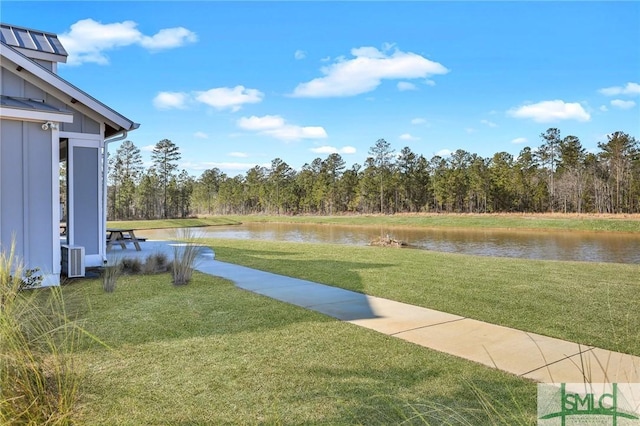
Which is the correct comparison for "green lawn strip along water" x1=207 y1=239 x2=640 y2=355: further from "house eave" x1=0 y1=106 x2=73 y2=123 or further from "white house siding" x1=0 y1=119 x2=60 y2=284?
"house eave" x1=0 y1=106 x2=73 y2=123

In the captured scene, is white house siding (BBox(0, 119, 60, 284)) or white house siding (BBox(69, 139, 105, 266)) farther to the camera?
white house siding (BBox(69, 139, 105, 266))

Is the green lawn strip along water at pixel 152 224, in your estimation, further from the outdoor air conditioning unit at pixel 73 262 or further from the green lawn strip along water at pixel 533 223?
the outdoor air conditioning unit at pixel 73 262

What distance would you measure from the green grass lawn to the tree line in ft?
137

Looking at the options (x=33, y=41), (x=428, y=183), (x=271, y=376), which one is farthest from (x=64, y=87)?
(x=428, y=183)

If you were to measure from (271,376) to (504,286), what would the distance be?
455cm

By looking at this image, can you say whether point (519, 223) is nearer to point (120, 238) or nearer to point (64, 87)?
point (120, 238)

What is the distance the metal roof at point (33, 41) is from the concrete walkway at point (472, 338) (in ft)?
22.0

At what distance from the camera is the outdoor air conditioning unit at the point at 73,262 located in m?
6.75

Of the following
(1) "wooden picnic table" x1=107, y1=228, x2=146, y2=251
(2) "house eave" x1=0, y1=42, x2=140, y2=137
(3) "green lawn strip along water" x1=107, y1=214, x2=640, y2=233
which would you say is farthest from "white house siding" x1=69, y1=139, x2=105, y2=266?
(3) "green lawn strip along water" x1=107, y1=214, x2=640, y2=233

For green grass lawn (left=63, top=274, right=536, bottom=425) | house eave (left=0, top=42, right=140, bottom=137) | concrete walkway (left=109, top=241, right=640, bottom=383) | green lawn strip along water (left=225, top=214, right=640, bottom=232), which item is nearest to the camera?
green grass lawn (left=63, top=274, right=536, bottom=425)

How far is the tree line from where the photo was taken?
42.0 m

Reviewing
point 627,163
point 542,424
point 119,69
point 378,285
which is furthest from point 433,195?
point 542,424

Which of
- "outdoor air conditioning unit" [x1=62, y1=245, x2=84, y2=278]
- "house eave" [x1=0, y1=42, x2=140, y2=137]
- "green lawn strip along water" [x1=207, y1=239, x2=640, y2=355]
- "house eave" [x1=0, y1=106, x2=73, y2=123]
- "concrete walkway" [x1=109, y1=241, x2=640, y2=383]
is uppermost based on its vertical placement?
"house eave" [x1=0, y1=42, x2=140, y2=137]

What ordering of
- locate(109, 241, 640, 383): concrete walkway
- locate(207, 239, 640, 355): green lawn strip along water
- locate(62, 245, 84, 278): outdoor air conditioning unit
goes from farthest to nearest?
locate(62, 245, 84, 278): outdoor air conditioning unit, locate(207, 239, 640, 355): green lawn strip along water, locate(109, 241, 640, 383): concrete walkway
